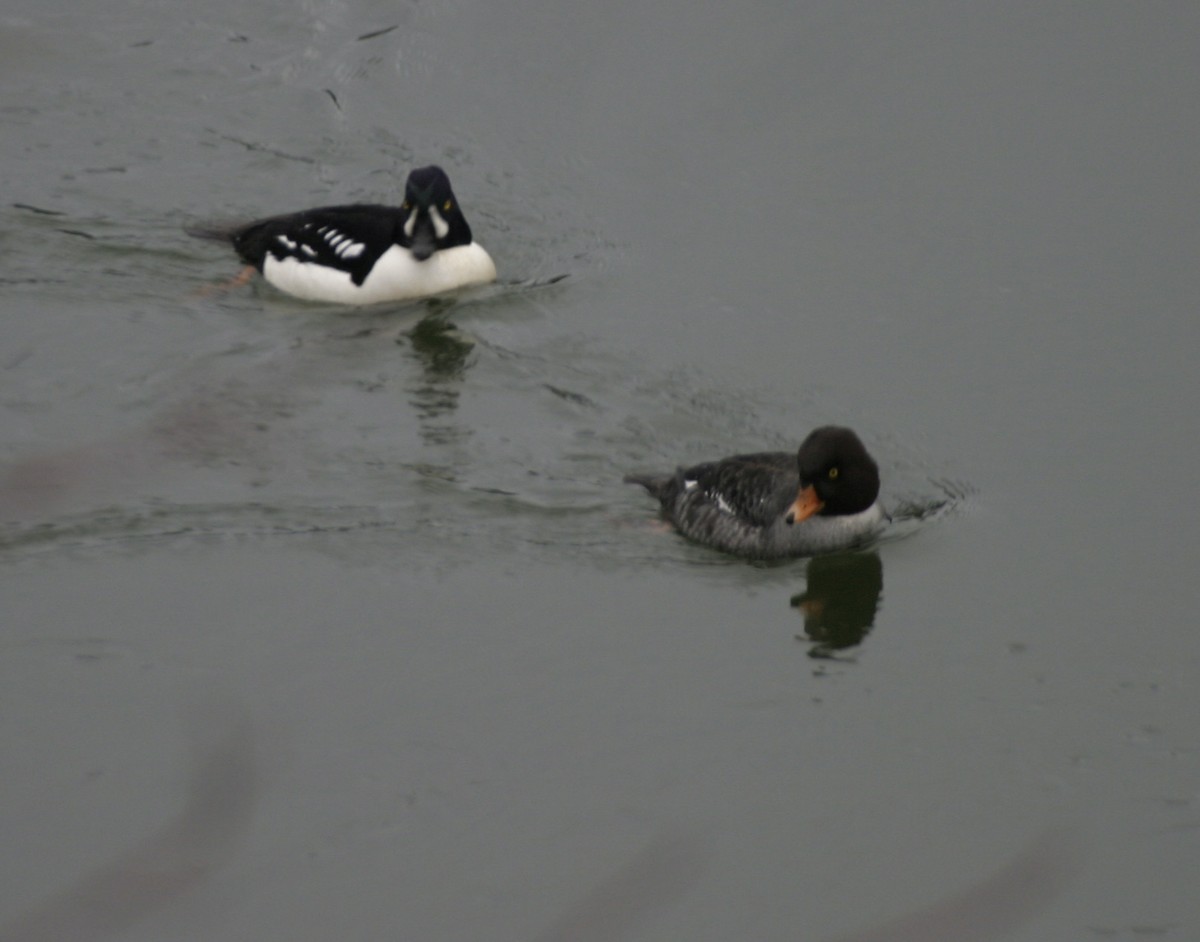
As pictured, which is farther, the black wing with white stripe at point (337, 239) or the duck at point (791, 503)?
the black wing with white stripe at point (337, 239)

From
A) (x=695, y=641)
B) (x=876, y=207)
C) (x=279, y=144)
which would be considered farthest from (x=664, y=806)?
(x=279, y=144)

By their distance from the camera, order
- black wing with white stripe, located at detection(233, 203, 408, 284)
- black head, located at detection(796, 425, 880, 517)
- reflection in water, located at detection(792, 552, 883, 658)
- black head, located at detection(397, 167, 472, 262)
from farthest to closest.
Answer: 1. black wing with white stripe, located at detection(233, 203, 408, 284)
2. black head, located at detection(397, 167, 472, 262)
3. black head, located at detection(796, 425, 880, 517)
4. reflection in water, located at detection(792, 552, 883, 658)

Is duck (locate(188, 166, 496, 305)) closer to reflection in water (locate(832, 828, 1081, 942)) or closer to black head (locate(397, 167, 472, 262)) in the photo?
black head (locate(397, 167, 472, 262))

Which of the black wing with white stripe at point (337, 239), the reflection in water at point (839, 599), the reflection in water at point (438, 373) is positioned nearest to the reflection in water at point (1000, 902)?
the reflection in water at point (839, 599)

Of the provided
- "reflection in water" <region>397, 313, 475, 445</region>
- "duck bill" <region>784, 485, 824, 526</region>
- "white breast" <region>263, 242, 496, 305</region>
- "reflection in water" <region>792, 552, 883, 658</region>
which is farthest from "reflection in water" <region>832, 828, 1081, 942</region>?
"white breast" <region>263, 242, 496, 305</region>

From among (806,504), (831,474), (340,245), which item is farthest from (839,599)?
(340,245)

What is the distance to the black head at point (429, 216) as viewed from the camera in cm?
1421

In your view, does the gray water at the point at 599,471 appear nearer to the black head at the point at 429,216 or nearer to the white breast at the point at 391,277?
the white breast at the point at 391,277

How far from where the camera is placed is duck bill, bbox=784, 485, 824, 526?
10.6 m

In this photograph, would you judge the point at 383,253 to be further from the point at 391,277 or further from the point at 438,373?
the point at 438,373

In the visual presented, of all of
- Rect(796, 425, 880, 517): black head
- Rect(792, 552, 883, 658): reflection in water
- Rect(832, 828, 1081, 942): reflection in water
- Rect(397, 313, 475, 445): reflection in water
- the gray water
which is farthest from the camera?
Rect(397, 313, 475, 445): reflection in water

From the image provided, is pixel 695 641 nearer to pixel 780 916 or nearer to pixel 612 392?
pixel 780 916

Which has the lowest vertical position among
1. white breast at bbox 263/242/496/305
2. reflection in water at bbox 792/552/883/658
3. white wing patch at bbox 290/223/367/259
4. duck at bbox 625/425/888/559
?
reflection in water at bbox 792/552/883/658

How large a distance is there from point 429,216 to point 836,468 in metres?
4.80
